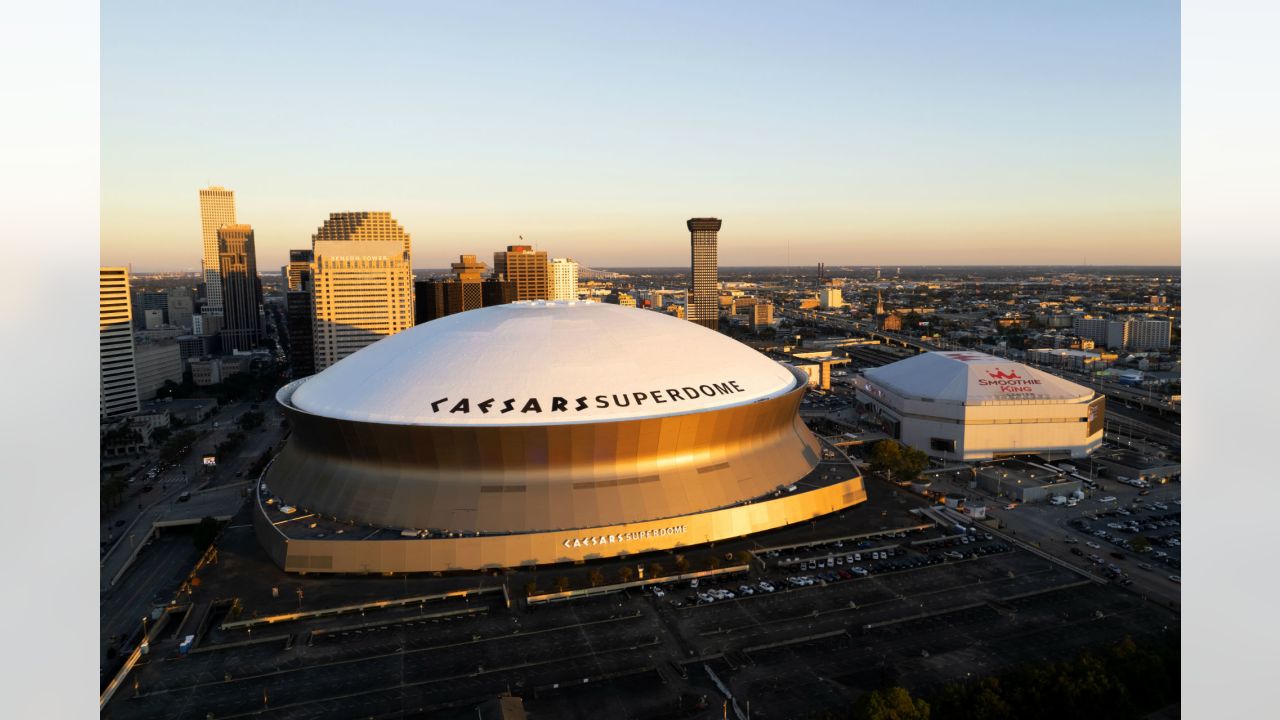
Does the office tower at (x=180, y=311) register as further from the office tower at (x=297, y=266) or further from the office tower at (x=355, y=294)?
the office tower at (x=355, y=294)

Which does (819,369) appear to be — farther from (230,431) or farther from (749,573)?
(230,431)

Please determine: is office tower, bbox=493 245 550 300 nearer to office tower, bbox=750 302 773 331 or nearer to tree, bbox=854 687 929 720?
office tower, bbox=750 302 773 331

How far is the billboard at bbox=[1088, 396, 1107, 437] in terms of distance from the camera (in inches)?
2576

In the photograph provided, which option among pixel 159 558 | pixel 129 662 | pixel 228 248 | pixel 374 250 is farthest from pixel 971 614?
pixel 228 248

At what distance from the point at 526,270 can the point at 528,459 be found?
142 meters

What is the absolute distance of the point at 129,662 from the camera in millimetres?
30625

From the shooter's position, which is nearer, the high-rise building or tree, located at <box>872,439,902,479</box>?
tree, located at <box>872,439,902,479</box>

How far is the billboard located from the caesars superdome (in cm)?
3011

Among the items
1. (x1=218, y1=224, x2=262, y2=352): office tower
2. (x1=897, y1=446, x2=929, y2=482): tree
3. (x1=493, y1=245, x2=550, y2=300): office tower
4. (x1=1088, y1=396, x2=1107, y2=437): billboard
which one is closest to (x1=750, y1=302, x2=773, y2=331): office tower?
(x1=493, y1=245, x2=550, y2=300): office tower

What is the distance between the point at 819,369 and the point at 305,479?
77092 millimetres

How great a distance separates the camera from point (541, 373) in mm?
44875

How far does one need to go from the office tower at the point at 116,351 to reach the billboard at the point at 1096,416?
10840 cm

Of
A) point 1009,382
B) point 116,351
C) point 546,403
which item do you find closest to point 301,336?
point 116,351

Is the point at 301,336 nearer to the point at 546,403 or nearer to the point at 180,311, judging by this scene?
the point at 180,311
